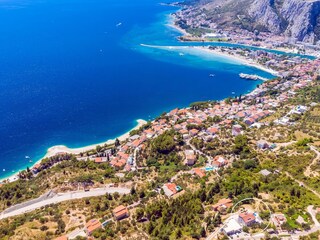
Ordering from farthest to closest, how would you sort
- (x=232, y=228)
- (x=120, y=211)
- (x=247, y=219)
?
(x=120, y=211) < (x=247, y=219) < (x=232, y=228)

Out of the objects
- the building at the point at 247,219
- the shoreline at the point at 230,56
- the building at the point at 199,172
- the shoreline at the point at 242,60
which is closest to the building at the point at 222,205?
the building at the point at 247,219

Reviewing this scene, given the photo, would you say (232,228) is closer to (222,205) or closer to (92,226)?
(222,205)

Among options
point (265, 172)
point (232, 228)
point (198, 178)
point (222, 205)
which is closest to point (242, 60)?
point (265, 172)

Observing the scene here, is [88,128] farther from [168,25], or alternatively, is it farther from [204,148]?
[168,25]

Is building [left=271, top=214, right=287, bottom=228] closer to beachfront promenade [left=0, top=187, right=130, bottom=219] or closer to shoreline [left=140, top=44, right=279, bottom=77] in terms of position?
beachfront promenade [left=0, top=187, right=130, bottom=219]

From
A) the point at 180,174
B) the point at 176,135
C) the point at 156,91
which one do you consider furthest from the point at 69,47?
the point at 180,174

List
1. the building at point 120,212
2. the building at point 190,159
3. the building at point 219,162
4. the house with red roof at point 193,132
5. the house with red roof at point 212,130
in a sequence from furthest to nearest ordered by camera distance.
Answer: the house with red roof at point 193,132, the house with red roof at point 212,130, the building at point 190,159, the building at point 219,162, the building at point 120,212

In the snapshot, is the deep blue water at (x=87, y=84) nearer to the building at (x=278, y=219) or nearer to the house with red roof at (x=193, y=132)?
the house with red roof at (x=193, y=132)
